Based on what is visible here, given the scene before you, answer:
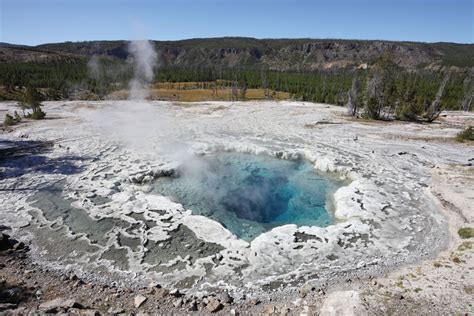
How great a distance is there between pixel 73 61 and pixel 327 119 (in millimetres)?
125564

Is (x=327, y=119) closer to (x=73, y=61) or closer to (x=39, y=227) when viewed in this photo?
(x=39, y=227)

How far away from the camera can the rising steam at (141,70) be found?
60156 mm

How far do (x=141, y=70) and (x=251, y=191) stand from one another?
7841 cm

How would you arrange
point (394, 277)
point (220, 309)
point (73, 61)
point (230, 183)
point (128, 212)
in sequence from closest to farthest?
point (220, 309) < point (394, 277) < point (128, 212) < point (230, 183) < point (73, 61)

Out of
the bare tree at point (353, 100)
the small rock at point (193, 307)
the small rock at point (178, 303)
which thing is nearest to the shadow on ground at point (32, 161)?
the small rock at point (178, 303)

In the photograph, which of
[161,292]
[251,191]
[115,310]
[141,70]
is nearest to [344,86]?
[141,70]

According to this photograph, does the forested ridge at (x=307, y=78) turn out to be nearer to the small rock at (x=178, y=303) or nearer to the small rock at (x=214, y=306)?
the small rock at (x=214, y=306)

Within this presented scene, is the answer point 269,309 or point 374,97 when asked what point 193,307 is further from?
point 374,97

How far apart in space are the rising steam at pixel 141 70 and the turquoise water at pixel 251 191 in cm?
4504

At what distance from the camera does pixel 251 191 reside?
15664 millimetres

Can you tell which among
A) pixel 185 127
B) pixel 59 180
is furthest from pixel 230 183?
pixel 185 127

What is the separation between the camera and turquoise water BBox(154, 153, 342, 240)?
12.9 metres

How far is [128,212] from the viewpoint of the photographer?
1240cm

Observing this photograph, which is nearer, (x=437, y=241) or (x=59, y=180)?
(x=437, y=241)
